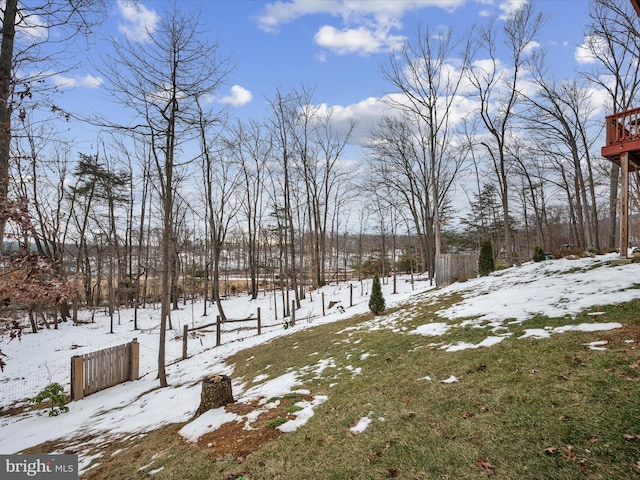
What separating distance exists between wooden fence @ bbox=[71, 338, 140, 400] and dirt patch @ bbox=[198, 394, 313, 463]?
5906mm

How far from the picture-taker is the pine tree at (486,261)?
12.7 metres

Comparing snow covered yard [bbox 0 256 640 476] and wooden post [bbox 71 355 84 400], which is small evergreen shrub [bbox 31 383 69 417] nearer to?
snow covered yard [bbox 0 256 640 476]

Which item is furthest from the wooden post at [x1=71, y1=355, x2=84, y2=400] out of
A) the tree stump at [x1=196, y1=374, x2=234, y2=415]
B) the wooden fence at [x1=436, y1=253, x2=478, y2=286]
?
the wooden fence at [x1=436, y1=253, x2=478, y2=286]

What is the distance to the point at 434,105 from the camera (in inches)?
644

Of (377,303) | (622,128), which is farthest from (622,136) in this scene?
(377,303)

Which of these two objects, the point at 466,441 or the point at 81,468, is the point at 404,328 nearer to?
the point at 466,441

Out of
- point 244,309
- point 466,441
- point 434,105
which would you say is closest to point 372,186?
point 434,105

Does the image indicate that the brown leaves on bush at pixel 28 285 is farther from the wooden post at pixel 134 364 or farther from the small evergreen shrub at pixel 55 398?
the wooden post at pixel 134 364

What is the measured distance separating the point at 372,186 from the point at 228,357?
19.2 m

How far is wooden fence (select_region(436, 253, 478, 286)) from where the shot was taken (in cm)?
1387

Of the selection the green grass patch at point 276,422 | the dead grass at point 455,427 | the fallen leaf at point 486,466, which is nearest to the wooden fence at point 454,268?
the dead grass at point 455,427

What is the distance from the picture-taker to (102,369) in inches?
338

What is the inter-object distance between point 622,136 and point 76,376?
1571 cm

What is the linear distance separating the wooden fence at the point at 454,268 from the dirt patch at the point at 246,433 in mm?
11106
